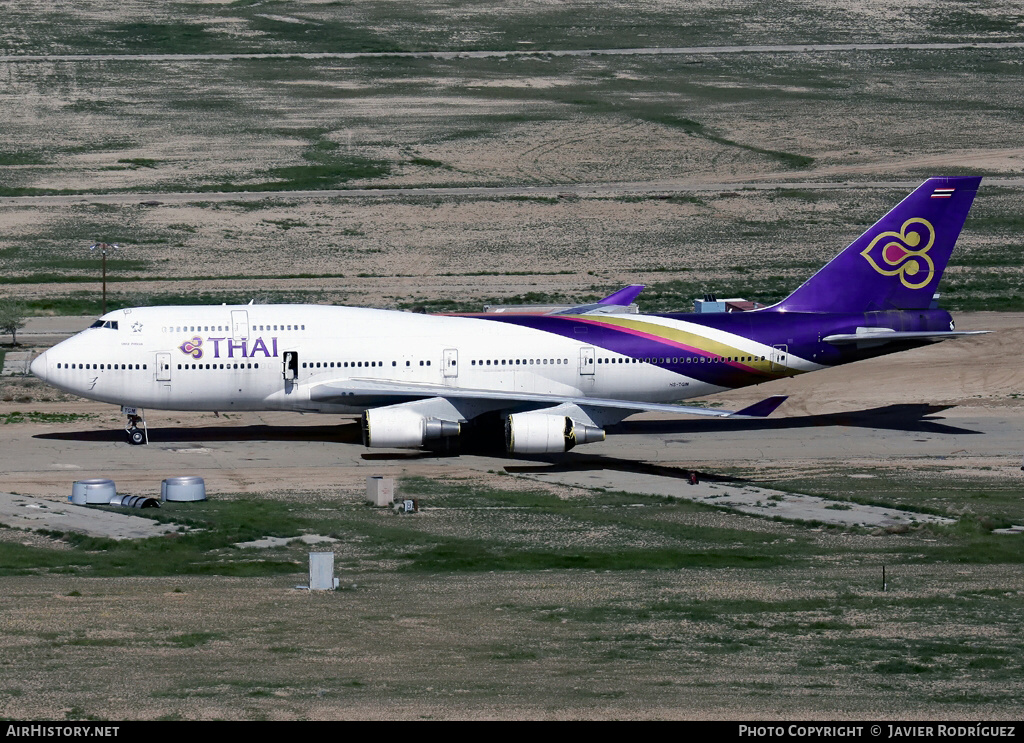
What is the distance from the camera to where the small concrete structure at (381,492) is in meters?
48.1

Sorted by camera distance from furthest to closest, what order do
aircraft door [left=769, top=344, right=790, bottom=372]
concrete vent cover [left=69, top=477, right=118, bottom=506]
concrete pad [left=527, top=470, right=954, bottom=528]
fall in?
aircraft door [left=769, top=344, right=790, bottom=372]
concrete vent cover [left=69, top=477, right=118, bottom=506]
concrete pad [left=527, top=470, right=954, bottom=528]

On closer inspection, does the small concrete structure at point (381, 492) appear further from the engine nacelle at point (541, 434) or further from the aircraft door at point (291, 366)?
the aircraft door at point (291, 366)

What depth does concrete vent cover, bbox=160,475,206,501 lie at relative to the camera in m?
48.1

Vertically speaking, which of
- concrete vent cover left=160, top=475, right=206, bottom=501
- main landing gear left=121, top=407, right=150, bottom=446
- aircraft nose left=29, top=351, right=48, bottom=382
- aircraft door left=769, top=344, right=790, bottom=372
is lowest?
concrete vent cover left=160, top=475, right=206, bottom=501

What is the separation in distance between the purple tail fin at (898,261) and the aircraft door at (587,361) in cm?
841

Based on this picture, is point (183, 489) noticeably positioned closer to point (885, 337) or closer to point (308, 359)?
point (308, 359)

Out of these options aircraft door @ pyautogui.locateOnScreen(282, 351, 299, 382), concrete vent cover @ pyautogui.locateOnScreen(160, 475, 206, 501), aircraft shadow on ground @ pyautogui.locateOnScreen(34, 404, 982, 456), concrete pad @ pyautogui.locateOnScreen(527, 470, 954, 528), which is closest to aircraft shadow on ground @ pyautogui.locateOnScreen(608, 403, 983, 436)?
aircraft shadow on ground @ pyautogui.locateOnScreen(34, 404, 982, 456)

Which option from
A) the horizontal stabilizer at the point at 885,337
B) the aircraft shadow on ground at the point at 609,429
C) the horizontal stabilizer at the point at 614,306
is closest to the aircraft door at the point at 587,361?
the aircraft shadow on ground at the point at 609,429

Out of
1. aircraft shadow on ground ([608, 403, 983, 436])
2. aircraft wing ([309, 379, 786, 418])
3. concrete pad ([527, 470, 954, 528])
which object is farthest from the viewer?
aircraft shadow on ground ([608, 403, 983, 436])

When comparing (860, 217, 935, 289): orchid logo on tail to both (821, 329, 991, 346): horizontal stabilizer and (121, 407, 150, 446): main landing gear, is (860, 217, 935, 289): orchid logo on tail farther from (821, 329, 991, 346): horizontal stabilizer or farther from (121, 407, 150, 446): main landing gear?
(121, 407, 150, 446): main landing gear

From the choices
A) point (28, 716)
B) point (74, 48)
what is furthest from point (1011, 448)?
point (74, 48)

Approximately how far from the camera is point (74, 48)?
468 ft

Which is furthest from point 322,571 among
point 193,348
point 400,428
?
point 193,348

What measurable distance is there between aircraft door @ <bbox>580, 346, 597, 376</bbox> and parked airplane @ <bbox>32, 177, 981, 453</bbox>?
50 millimetres
